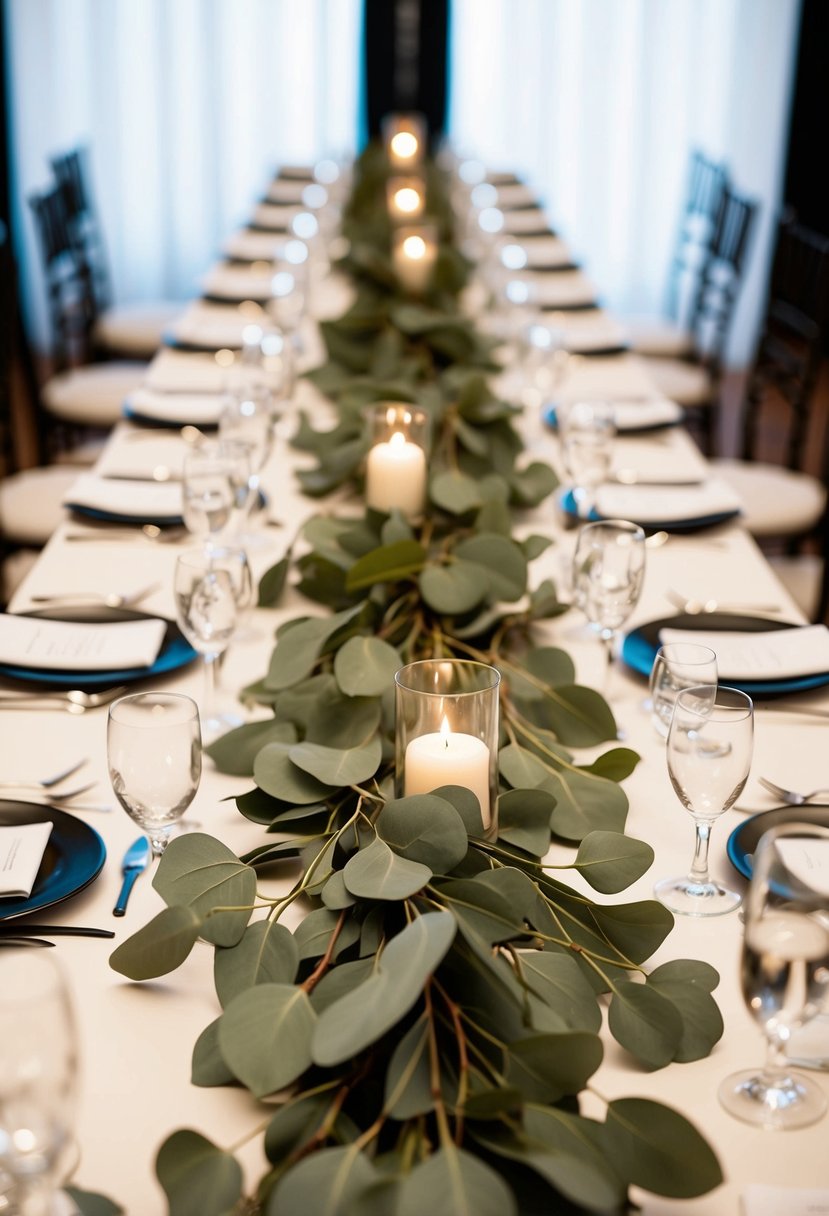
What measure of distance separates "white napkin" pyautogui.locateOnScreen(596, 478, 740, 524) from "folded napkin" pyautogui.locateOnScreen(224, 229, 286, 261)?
7.08ft

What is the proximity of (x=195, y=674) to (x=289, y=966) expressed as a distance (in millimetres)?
727

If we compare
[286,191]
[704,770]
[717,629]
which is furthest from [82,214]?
[704,770]

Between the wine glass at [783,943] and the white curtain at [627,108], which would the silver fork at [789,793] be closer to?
the wine glass at [783,943]

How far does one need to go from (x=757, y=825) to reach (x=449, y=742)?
339mm

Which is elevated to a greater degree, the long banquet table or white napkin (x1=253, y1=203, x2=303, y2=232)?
white napkin (x1=253, y1=203, x2=303, y2=232)

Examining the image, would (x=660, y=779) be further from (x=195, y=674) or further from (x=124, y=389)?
(x=124, y=389)

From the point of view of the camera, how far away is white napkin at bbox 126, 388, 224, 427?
268 cm

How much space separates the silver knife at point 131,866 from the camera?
1.19 m

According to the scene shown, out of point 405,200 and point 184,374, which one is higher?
point 405,200

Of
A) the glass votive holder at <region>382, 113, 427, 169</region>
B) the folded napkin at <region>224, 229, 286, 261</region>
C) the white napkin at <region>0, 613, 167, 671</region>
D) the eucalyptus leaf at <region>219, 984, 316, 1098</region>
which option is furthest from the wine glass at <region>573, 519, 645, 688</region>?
the glass votive holder at <region>382, 113, 427, 169</region>

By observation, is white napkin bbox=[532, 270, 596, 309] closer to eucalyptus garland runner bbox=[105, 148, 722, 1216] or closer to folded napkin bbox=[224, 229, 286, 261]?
folded napkin bbox=[224, 229, 286, 261]

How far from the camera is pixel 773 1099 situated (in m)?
0.97

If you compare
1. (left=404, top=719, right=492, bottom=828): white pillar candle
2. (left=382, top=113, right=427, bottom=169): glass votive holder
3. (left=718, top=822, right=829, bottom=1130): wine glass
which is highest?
(left=382, top=113, right=427, bottom=169): glass votive holder

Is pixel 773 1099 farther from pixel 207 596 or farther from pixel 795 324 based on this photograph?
pixel 795 324
